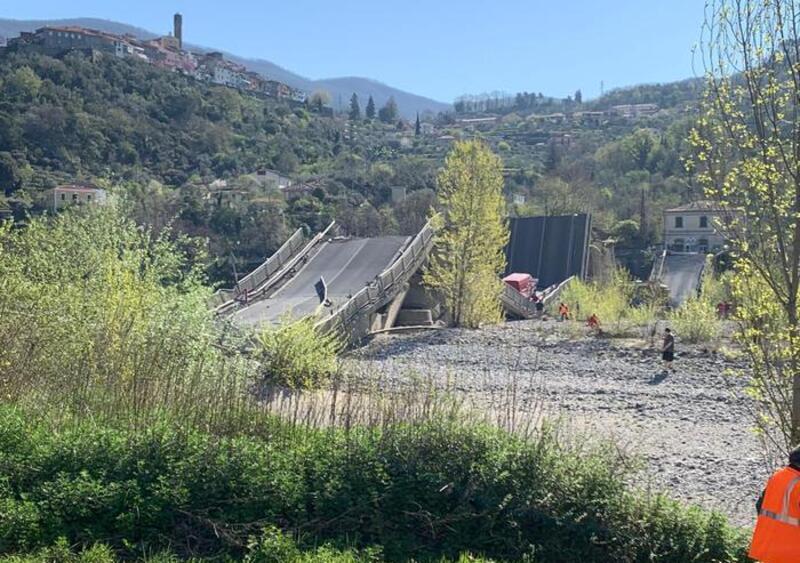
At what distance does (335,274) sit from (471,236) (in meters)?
7.84

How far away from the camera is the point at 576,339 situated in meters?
24.5

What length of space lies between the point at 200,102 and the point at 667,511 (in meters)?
101

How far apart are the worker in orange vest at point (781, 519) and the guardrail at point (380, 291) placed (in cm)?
1596

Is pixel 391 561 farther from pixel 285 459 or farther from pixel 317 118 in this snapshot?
pixel 317 118

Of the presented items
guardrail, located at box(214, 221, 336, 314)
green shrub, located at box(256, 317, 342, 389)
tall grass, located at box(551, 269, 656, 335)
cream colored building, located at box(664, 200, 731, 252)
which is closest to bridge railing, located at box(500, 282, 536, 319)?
tall grass, located at box(551, 269, 656, 335)

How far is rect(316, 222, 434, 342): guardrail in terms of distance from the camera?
2308 cm

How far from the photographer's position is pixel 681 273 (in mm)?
49094

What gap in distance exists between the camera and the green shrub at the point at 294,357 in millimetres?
12297

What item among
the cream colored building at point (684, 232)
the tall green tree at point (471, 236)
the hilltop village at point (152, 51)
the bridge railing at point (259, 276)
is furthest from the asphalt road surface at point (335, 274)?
the hilltop village at point (152, 51)

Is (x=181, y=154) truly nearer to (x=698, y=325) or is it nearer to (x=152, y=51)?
(x=152, y=51)

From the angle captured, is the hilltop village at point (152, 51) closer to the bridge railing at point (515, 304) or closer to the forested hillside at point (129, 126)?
the forested hillside at point (129, 126)

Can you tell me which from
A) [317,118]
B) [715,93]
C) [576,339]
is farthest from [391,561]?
[317,118]

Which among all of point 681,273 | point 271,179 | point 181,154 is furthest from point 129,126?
point 681,273

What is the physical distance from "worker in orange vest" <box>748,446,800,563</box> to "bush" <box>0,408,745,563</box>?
1.46 metres
